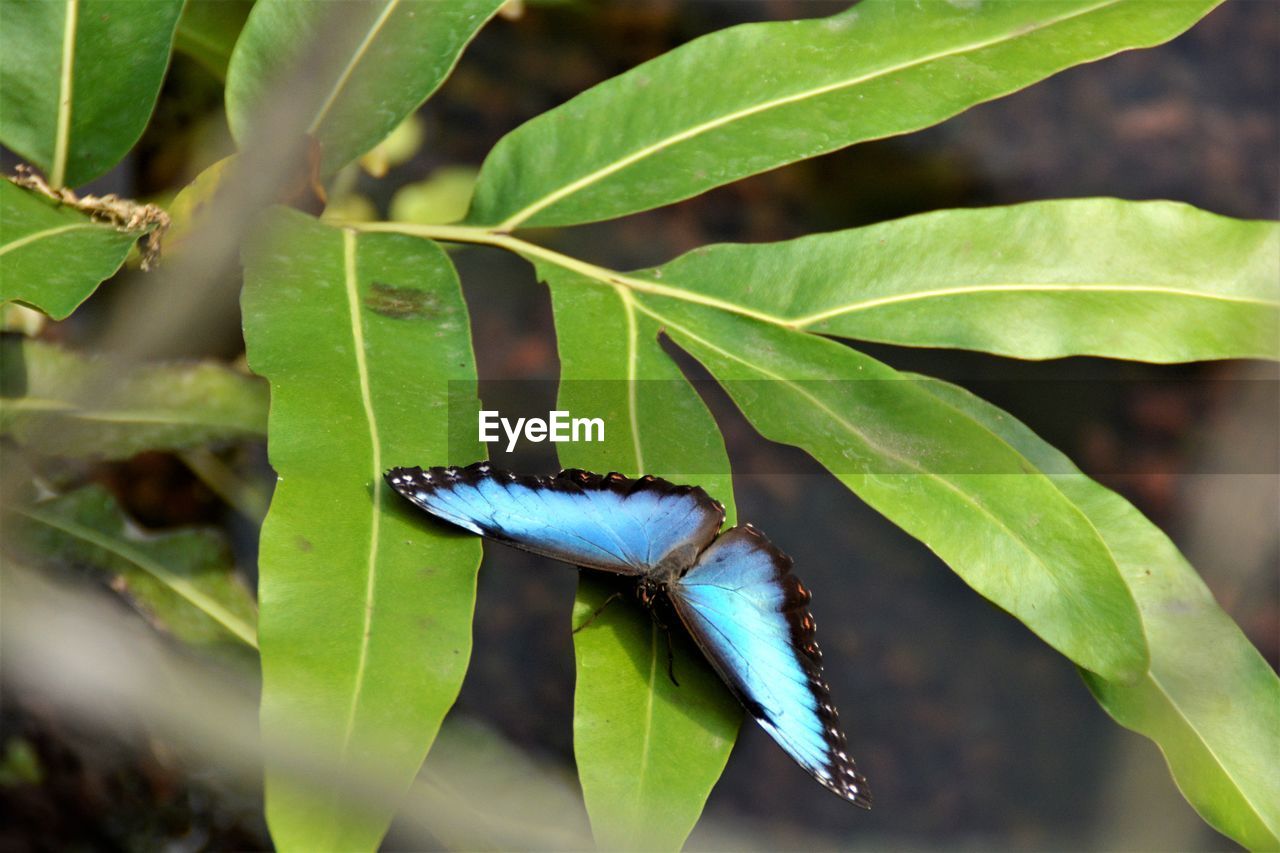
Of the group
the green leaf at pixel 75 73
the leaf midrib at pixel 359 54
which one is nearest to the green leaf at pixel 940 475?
the leaf midrib at pixel 359 54

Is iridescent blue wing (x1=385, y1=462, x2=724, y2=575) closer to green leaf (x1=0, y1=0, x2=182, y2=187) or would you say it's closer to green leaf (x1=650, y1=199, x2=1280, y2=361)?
green leaf (x1=650, y1=199, x2=1280, y2=361)

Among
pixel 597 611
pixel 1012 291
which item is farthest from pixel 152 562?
pixel 1012 291

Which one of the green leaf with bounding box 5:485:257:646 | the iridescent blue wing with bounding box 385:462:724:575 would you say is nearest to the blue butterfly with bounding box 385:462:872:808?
the iridescent blue wing with bounding box 385:462:724:575

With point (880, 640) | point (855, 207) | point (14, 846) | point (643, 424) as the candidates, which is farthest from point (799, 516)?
point (14, 846)

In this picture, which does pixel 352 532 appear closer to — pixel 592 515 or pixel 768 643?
pixel 592 515

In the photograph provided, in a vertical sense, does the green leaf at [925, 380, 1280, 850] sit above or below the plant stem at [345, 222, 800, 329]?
below

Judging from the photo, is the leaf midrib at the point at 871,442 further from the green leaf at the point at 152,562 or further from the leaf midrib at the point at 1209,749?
the green leaf at the point at 152,562

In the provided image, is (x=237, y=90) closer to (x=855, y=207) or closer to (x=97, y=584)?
(x=97, y=584)
